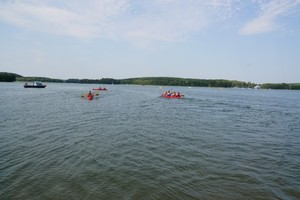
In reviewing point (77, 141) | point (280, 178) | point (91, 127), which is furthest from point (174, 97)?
point (280, 178)

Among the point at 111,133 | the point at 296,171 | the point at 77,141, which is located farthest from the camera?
the point at 111,133

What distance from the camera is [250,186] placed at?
12.1 meters

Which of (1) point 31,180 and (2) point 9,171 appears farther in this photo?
(2) point 9,171

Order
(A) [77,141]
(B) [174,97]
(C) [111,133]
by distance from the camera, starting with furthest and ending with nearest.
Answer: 1. (B) [174,97]
2. (C) [111,133]
3. (A) [77,141]

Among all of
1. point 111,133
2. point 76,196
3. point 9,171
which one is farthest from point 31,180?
point 111,133

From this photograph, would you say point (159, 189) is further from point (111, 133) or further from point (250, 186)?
point (111, 133)

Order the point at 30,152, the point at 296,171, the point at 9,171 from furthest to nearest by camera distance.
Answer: the point at 30,152
the point at 296,171
the point at 9,171

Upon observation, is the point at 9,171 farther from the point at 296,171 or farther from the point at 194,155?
the point at 296,171

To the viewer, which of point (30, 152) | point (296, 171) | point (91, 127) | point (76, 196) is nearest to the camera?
point (76, 196)

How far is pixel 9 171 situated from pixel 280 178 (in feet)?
43.8

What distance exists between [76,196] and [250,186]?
7642mm

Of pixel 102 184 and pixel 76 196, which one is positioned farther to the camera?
pixel 102 184

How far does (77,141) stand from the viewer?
19.5m

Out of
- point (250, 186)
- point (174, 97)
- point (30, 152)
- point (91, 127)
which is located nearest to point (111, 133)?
point (91, 127)
